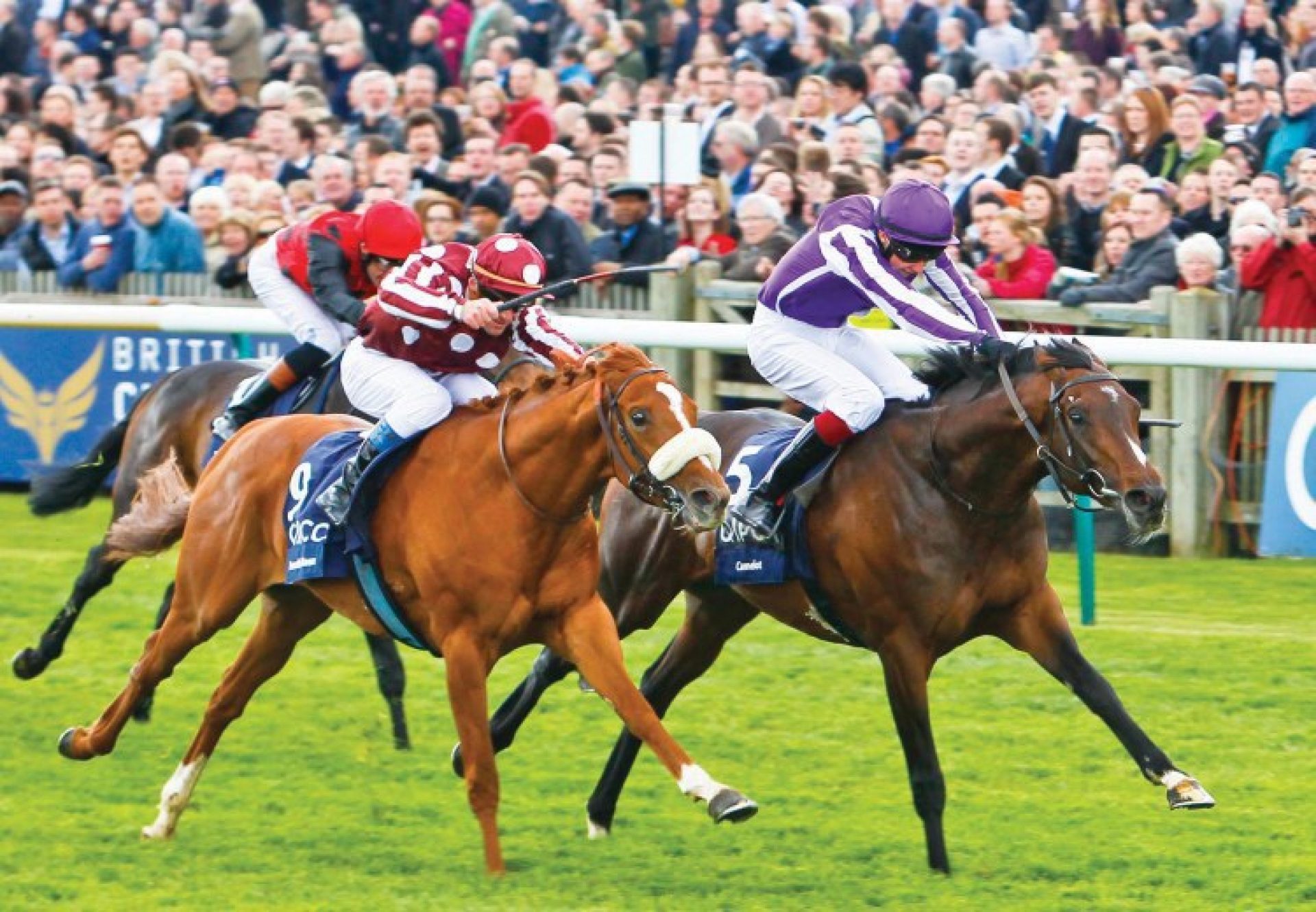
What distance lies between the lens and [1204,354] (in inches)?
367

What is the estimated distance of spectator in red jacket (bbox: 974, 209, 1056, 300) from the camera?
1083 centimetres

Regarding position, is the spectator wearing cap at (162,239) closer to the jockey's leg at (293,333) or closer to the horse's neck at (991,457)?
the jockey's leg at (293,333)

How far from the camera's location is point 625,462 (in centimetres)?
610

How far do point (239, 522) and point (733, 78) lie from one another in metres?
8.56

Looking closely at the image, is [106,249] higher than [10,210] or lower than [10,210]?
lower

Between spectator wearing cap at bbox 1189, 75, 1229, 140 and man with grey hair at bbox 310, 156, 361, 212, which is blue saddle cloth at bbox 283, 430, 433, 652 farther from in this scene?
spectator wearing cap at bbox 1189, 75, 1229, 140

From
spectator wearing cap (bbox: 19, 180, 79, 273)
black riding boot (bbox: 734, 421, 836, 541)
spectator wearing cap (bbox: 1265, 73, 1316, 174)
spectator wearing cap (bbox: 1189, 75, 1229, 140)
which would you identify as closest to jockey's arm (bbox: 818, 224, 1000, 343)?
black riding boot (bbox: 734, 421, 836, 541)

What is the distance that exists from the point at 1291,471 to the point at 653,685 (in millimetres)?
3534

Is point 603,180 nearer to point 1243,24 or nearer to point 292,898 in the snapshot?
point 1243,24

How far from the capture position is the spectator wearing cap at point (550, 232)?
11633 millimetres

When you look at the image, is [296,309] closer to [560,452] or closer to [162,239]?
[560,452]

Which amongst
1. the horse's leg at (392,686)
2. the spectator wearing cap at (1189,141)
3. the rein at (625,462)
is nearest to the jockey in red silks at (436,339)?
the rein at (625,462)

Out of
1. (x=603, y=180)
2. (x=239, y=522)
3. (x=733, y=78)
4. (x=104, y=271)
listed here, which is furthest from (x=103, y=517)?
(x=239, y=522)

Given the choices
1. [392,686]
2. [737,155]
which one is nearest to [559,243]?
[737,155]
